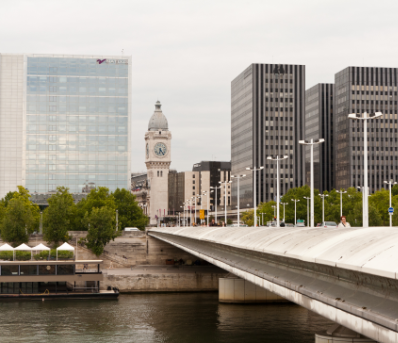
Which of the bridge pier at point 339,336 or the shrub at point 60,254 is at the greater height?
the bridge pier at point 339,336

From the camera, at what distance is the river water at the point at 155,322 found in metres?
48.0

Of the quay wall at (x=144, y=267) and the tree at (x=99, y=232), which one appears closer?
the quay wall at (x=144, y=267)

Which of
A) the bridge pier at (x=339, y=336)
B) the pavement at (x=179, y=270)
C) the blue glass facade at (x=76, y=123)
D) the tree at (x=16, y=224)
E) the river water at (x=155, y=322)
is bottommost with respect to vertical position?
the river water at (x=155, y=322)

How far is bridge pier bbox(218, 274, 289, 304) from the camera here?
6400 centimetres

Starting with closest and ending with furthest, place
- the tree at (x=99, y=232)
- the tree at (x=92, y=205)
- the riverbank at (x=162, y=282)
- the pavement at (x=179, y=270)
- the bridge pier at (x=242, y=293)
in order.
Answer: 1. the bridge pier at (x=242, y=293)
2. the riverbank at (x=162, y=282)
3. the pavement at (x=179, y=270)
4. the tree at (x=99, y=232)
5. the tree at (x=92, y=205)

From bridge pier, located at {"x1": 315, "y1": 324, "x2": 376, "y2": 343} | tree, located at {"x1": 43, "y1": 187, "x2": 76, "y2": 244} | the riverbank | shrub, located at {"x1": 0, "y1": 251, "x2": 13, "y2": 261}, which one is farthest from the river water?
tree, located at {"x1": 43, "y1": 187, "x2": 76, "y2": 244}

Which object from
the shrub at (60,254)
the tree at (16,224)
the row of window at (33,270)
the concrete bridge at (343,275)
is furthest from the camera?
the tree at (16,224)

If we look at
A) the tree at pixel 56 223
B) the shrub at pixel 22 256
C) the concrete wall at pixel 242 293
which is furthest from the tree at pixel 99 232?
the concrete wall at pixel 242 293

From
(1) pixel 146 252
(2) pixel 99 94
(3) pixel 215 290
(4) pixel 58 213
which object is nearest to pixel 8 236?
(4) pixel 58 213

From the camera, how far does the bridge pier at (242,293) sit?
64000 millimetres

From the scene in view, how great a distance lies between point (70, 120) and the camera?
557 feet

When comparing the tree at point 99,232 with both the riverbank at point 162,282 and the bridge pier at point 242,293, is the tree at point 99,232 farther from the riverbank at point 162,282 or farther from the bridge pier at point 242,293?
the bridge pier at point 242,293

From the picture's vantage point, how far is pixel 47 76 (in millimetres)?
167625

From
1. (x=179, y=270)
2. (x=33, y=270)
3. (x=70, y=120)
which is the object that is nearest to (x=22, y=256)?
(x=33, y=270)
